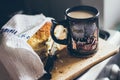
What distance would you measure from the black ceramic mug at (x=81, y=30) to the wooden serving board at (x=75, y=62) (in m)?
0.02

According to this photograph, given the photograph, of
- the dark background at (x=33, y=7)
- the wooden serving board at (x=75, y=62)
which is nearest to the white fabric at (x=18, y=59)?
the wooden serving board at (x=75, y=62)

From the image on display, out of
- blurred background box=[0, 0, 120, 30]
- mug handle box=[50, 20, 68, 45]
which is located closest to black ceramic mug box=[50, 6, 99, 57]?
mug handle box=[50, 20, 68, 45]

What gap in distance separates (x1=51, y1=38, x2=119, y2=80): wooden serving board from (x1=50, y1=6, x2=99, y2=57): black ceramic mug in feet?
0.05

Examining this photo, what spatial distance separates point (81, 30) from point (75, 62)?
9 centimetres

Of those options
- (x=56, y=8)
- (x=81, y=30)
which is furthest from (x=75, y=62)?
(x=56, y=8)

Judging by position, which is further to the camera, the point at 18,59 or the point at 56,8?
the point at 56,8

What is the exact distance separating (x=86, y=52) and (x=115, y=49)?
84mm

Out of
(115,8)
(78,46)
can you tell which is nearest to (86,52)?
(78,46)

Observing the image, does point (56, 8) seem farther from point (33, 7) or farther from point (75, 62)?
point (75, 62)

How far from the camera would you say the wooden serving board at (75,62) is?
64 cm

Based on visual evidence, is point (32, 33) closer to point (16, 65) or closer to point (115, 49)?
point (16, 65)

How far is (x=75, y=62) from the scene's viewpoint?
0.67 meters

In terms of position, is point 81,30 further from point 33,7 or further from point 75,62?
point 33,7

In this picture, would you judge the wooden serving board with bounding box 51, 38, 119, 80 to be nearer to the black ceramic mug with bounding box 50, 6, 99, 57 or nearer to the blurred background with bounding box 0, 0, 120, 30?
the black ceramic mug with bounding box 50, 6, 99, 57
